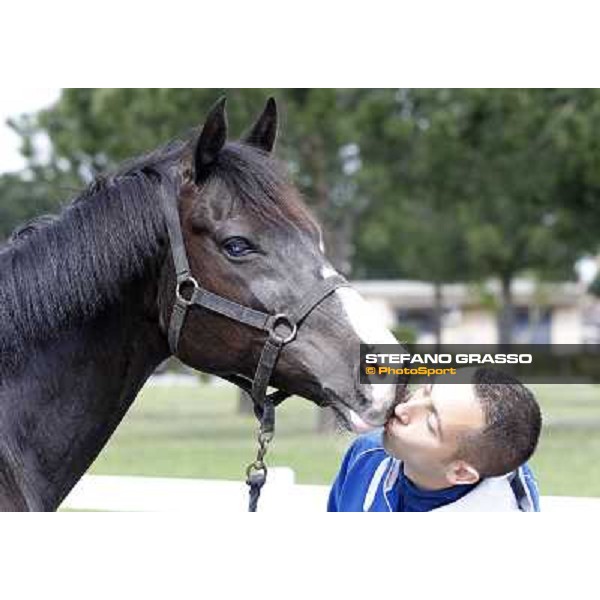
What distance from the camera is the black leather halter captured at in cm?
290

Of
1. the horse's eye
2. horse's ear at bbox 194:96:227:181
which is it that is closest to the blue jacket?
the horse's eye

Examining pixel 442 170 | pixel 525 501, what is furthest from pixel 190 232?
pixel 442 170

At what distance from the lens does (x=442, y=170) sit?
760 inches

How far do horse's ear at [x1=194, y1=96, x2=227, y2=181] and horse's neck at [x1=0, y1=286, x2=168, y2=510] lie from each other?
0.45 meters


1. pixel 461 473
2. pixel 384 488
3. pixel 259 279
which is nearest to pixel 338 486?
pixel 384 488

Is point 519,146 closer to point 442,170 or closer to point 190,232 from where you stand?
point 442,170

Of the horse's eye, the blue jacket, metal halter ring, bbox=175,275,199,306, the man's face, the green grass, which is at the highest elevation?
the horse's eye

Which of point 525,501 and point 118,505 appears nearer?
point 525,501

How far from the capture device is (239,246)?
294 centimetres

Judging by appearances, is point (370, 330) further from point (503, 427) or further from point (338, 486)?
point (338, 486)

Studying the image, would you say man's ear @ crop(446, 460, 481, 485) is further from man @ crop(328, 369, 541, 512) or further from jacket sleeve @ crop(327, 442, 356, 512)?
jacket sleeve @ crop(327, 442, 356, 512)

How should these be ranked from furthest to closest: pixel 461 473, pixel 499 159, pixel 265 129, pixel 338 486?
pixel 499 159, pixel 338 486, pixel 265 129, pixel 461 473

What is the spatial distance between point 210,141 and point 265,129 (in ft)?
1.16

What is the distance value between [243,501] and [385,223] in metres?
17.9
